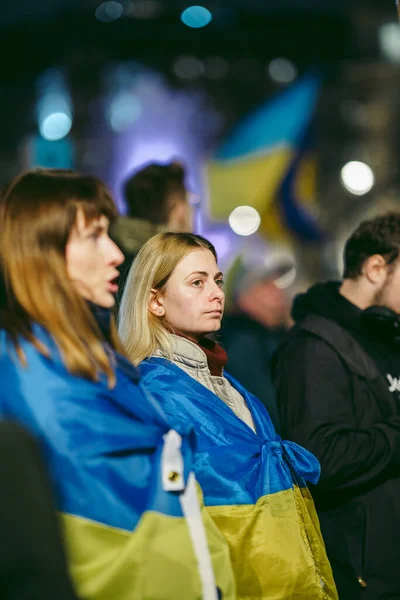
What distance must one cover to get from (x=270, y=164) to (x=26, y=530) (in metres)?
5.38

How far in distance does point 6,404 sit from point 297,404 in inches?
61.3

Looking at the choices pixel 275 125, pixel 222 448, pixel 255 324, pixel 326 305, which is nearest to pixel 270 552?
pixel 222 448

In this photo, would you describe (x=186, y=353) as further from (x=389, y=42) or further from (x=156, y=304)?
(x=389, y=42)

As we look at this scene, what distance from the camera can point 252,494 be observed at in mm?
2881

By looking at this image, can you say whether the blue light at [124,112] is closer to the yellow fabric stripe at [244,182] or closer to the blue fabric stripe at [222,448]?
the yellow fabric stripe at [244,182]

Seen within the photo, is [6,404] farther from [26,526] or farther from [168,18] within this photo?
[168,18]

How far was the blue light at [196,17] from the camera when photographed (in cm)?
3006

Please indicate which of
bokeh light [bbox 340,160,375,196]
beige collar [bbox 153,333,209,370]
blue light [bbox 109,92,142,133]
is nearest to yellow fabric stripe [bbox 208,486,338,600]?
beige collar [bbox 153,333,209,370]

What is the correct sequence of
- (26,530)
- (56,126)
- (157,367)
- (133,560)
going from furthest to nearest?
(56,126) → (157,367) → (133,560) → (26,530)

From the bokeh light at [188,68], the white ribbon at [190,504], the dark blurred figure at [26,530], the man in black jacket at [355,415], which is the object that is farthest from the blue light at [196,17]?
the dark blurred figure at [26,530]

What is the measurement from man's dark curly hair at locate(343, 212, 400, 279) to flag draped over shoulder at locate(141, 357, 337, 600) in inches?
48.8

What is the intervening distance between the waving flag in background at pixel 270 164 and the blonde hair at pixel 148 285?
11.1 ft

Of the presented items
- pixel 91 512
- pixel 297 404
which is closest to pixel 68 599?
pixel 91 512

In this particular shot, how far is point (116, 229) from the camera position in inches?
158
